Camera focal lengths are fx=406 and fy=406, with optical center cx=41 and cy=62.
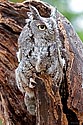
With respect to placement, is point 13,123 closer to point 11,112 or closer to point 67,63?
point 11,112

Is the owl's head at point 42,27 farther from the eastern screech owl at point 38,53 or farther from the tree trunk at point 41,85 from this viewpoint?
the tree trunk at point 41,85

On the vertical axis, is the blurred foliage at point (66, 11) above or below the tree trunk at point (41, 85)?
Result: above

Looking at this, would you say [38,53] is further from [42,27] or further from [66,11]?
[66,11]

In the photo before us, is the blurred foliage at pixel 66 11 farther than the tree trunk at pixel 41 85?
Yes

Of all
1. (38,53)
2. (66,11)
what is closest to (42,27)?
(38,53)

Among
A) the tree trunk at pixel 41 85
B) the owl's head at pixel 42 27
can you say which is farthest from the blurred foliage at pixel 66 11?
the owl's head at pixel 42 27

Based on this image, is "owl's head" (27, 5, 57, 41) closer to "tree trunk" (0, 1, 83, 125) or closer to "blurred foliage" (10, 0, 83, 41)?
"tree trunk" (0, 1, 83, 125)
